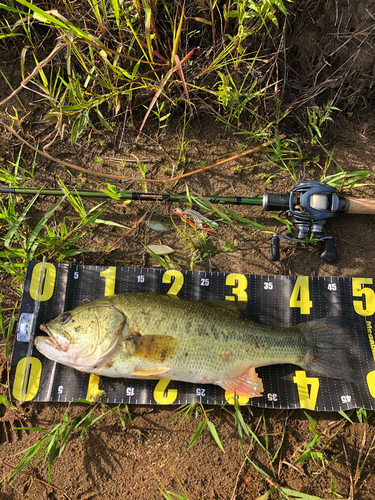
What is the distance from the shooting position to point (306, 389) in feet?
10.8

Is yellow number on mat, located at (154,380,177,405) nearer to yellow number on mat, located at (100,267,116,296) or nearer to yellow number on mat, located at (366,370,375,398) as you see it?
yellow number on mat, located at (100,267,116,296)

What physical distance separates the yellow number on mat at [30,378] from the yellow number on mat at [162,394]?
1272 millimetres

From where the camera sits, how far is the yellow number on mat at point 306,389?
10.7 ft

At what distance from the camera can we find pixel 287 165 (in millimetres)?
3750

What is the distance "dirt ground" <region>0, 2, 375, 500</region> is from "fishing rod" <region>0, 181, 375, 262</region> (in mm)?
224

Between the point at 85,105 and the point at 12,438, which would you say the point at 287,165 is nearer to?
the point at 85,105

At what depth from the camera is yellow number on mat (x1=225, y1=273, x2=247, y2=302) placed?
3510mm

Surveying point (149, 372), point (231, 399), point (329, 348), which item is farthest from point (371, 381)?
point (149, 372)

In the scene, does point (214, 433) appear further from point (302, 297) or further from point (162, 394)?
point (302, 297)

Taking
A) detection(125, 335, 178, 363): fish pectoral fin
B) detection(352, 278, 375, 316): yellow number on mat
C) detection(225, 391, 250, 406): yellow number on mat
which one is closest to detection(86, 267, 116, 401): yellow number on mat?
detection(125, 335, 178, 363): fish pectoral fin

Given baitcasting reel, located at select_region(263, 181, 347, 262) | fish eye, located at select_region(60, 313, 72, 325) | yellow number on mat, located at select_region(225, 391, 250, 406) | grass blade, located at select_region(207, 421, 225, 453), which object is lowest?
grass blade, located at select_region(207, 421, 225, 453)

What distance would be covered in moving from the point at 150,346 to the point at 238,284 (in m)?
1.22

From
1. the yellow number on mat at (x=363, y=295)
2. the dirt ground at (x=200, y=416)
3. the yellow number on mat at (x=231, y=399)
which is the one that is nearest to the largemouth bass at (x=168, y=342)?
the yellow number on mat at (x=231, y=399)

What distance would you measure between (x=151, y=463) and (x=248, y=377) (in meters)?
1.40
